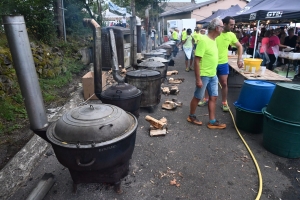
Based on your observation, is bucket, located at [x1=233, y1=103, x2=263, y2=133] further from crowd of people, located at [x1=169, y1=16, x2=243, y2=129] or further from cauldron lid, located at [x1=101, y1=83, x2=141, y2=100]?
cauldron lid, located at [x1=101, y1=83, x2=141, y2=100]

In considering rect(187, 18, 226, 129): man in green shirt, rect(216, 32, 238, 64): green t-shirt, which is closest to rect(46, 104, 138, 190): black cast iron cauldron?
rect(187, 18, 226, 129): man in green shirt

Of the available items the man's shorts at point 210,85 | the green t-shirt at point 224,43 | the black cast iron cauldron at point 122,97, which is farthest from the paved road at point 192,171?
the green t-shirt at point 224,43

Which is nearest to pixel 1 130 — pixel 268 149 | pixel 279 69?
pixel 268 149

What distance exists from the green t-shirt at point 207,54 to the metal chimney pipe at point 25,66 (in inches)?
112

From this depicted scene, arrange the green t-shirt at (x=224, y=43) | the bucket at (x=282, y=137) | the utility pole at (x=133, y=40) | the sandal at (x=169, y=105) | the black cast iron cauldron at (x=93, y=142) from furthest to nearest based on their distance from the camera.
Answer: the utility pole at (x=133, y=40), the sandal at (x=169, y=105), the green t-shirt at (x=224, y=43), the bucket at (x=282, y=137), the black cast iron cauldron at (x=93, y=142)

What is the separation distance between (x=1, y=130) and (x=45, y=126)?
1880 millimetres

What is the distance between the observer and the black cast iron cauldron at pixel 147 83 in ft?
16.1

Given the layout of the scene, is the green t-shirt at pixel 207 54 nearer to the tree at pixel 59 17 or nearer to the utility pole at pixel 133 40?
the utility pole at pixel 133 40

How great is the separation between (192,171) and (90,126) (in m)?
1.78

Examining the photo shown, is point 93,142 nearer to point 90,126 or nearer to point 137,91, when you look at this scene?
point 90,126

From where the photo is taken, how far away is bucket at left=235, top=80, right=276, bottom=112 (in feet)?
12.6

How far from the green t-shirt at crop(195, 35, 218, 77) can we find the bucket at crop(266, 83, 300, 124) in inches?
49.4

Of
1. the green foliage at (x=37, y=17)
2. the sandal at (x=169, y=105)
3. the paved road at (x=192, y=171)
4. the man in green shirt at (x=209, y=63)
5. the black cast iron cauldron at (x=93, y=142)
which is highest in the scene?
the green foliage at (x=37, y=17)

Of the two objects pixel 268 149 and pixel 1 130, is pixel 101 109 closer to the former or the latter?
pixel 1 130
